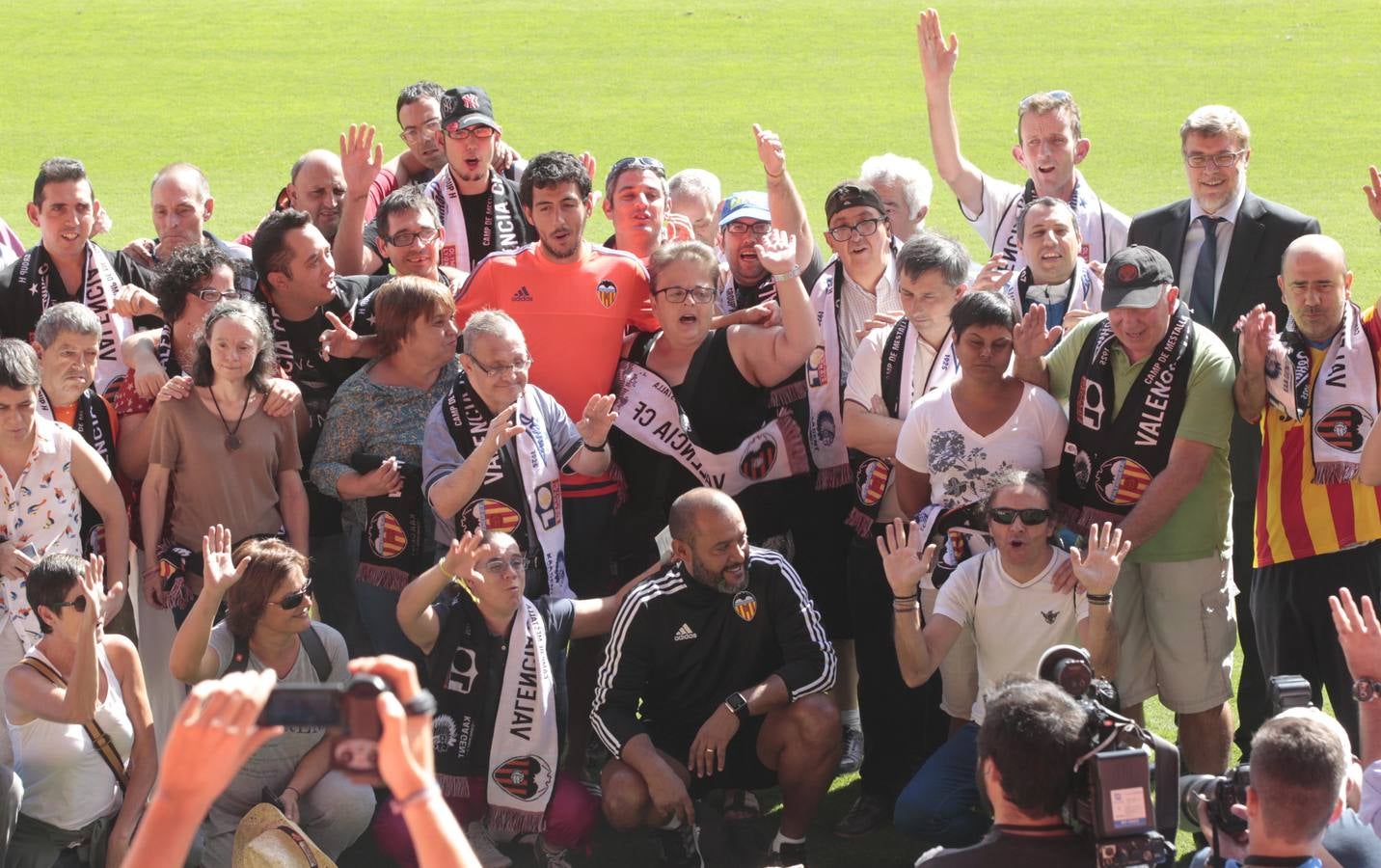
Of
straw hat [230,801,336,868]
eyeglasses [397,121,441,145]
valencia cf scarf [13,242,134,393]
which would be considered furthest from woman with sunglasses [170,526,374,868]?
eyeglasses [397,121,441,145]

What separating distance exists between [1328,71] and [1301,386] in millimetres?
22920

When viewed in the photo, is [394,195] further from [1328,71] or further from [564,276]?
[1328,71]

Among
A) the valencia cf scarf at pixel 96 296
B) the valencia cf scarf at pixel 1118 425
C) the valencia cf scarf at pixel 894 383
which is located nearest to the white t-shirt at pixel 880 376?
the valencia cf scarf at pixel 894 383

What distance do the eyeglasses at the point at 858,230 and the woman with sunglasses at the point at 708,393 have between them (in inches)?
9.6

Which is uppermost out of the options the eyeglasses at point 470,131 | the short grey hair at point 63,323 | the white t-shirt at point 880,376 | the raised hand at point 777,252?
the eyeglasses at point 470,131

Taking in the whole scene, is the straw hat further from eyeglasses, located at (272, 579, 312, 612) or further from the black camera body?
the black camera body

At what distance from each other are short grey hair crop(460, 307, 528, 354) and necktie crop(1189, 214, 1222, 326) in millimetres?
3108

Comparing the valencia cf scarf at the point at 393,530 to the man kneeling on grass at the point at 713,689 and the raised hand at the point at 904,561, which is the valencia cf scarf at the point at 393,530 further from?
the raised hand at the point at 904,561

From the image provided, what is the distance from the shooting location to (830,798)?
22.2ft

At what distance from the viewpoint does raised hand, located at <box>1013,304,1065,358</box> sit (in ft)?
20.4

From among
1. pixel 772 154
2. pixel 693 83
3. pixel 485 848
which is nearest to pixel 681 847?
pixel 485 848

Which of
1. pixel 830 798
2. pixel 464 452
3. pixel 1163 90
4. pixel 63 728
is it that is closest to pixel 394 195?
pixel 464 452

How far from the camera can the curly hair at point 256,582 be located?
5.86m

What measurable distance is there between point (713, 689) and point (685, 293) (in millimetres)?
1577
